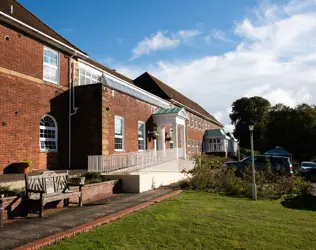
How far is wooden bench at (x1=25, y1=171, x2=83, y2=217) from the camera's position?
7521 millimetres

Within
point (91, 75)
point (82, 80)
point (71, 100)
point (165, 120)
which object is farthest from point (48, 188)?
point (165, 120)

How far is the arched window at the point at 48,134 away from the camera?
14.0m

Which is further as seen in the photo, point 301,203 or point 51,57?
point 51,57

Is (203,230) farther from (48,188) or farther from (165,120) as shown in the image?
(165,120)

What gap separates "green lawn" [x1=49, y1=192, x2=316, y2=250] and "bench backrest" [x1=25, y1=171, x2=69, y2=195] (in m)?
2.67

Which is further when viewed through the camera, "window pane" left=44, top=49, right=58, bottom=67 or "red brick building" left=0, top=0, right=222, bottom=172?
"window pane" left=44, top=49, right=58, bottom=67

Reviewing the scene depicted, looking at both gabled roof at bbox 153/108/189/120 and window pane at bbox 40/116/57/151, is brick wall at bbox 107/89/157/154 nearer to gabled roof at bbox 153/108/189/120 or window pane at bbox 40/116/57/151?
gabled roof at bbox 153/108/189/120

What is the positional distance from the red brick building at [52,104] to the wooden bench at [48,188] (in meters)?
4.25

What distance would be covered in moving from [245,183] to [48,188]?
8082mm

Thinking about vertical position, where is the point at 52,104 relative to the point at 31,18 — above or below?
below

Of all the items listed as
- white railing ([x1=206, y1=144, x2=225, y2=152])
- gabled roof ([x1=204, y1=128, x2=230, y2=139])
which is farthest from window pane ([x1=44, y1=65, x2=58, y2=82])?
white railing ([x1=206, y1=144, x2=225, y2=152])

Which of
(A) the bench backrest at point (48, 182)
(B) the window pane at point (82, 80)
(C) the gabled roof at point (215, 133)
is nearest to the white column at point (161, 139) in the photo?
(B) the window pane at point (82, 80)

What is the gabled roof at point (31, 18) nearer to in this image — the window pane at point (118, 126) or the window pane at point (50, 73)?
the window pane at point (50, 73)

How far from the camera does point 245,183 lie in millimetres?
12633
